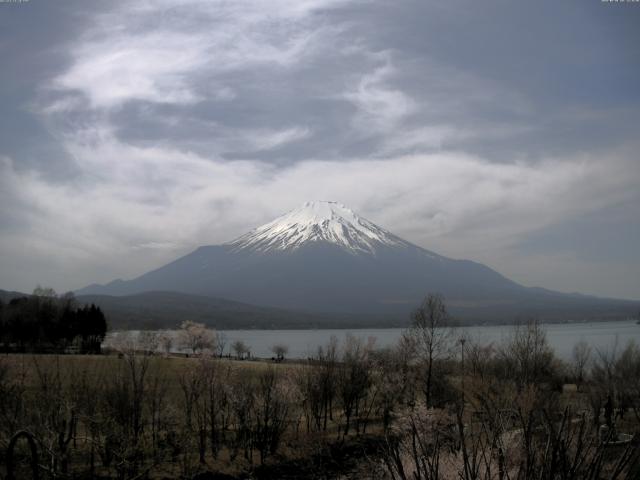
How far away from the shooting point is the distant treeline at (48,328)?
77.8m

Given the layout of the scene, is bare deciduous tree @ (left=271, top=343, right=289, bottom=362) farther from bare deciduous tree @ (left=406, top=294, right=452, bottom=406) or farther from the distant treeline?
bare deciduous tree @ (left=406, top=294, right=452, bottom=406)

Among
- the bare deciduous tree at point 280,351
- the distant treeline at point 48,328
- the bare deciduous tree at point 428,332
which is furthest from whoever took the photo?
the bare deciduous tree at point 280,351

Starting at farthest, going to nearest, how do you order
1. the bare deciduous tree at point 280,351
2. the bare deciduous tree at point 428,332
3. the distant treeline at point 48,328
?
the bare deciduous tree at point 280,351 → the distant treeline at point 48,328 → the bare deciduous tree at point 428,332

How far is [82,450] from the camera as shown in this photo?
27.4m

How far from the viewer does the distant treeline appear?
77.8 meters

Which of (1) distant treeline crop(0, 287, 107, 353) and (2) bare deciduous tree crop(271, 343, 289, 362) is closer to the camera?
(1) distant treeline crop(0, 287, 107, 353)

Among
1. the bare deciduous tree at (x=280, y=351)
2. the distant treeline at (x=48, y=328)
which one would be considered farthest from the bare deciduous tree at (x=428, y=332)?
the distant treeline at (x=48, y=328)

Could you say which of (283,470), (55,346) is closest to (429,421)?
(283,470)

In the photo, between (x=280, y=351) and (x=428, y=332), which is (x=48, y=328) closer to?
(x=280, y=351)

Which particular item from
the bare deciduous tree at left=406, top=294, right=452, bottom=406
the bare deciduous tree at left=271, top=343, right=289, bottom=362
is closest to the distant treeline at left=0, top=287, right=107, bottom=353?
the bare deciduous tree at left=271, top=343, right=289, bottom=362

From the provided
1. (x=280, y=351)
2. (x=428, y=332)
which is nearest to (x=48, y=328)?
(x=280, y=351)

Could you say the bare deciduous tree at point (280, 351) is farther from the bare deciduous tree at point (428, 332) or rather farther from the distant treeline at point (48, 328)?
the bare deciduous tree at point (428, 332)

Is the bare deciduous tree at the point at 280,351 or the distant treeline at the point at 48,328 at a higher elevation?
the distant treeline at the point at 48,328

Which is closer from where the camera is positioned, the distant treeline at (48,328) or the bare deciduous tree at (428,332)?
the bare deciduous tree at (428,332)
